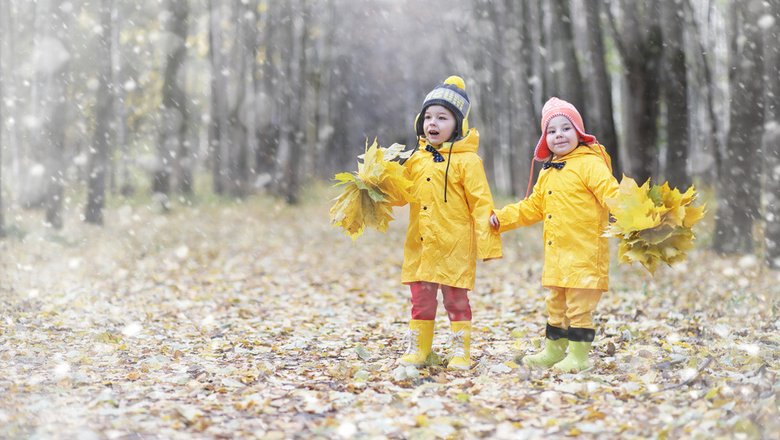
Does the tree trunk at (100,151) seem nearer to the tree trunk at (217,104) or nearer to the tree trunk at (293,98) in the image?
the tree trunk at (217,104)

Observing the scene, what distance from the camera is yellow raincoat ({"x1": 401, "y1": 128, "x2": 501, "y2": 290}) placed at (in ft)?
18.2

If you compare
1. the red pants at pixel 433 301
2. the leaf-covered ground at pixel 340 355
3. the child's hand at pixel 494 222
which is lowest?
the leaf-covered ground at pixel 340 355

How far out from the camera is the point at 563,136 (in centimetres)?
553

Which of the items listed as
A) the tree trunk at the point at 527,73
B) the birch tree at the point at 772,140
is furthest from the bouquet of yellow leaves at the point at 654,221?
the tree trunk at the point at 527,73

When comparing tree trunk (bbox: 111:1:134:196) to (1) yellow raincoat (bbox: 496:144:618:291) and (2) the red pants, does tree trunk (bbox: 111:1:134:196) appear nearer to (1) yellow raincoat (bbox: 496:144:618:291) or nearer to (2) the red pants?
(2) the red pants

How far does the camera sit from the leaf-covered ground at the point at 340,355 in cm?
438

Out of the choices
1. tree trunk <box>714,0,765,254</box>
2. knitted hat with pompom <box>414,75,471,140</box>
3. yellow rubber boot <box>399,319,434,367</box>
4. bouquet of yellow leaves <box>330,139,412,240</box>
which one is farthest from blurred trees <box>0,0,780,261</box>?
yellow rubber boot <box>399,319,434,367</box>

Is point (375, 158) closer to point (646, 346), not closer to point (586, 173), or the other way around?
point (586, 173)

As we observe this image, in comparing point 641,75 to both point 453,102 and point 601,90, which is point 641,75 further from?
point 453,102

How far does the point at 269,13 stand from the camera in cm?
2538

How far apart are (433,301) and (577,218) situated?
1216 millimetres

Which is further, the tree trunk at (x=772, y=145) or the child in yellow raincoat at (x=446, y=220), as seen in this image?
the tree trunk at (x=772, y=145)

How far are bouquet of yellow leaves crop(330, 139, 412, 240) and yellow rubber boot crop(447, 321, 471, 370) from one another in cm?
91

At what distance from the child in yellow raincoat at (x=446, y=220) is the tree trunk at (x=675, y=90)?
10.8m
